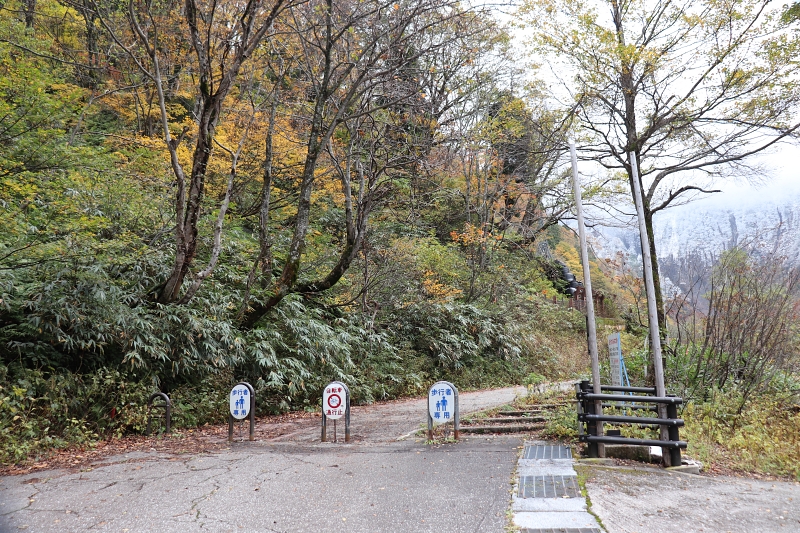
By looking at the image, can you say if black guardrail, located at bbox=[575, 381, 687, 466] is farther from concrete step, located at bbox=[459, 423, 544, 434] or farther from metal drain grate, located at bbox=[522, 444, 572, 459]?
concrete step, located at bbox=[459, 423, 544, 434]

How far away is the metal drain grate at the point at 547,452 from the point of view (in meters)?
6.79

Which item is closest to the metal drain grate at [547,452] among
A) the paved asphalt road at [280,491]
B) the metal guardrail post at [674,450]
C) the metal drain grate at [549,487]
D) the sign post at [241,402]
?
the paved asphalt road at [280,491]

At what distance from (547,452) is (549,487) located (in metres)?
1.68

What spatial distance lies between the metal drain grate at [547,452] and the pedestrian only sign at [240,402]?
179 inches

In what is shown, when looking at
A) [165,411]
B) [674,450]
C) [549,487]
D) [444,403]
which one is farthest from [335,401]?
[674,450]

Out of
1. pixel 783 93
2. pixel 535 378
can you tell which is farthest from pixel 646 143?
pixel 535 378

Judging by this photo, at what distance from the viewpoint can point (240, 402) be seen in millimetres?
8484

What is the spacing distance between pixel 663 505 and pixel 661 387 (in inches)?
95.6

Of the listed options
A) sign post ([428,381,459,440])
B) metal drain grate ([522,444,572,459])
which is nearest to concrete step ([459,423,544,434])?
sign post ([428,381,459,440])

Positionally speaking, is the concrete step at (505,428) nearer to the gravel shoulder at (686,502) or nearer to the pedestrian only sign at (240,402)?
the gravel shoulder at (686,502)

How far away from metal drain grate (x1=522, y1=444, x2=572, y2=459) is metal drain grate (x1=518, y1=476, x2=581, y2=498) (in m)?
1.02

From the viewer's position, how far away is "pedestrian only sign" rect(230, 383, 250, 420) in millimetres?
8453

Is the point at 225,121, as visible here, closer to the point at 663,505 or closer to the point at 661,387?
the point at 661,387

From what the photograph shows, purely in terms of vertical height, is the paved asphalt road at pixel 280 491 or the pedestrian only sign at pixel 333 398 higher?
the pedestrian only sign at pixel 333 398
